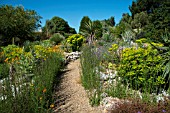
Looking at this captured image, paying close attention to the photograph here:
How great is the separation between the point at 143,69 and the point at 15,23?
16.4 meters

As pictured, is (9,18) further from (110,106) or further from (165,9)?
(110,106)

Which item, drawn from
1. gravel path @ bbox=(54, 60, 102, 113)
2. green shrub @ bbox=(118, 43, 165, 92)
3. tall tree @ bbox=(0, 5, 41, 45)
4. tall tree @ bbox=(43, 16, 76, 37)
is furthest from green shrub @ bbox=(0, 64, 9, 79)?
tall tree @ bbox=(43, 16, 76, 37)

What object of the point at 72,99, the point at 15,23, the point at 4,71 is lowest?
the point at 72,99

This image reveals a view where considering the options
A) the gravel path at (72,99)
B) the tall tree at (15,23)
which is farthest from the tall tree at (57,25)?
the gravel path at (72,99)

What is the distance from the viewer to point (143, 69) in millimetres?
4875

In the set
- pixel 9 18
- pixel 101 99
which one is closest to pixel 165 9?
pixel 101 99

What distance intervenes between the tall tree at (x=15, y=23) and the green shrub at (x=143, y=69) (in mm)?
15443

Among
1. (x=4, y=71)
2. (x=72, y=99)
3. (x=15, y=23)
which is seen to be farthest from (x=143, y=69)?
(x=15, y=23)

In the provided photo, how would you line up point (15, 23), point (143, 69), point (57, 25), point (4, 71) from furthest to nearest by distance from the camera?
point (57, 25) → point (15, 23) → point (4, 71) → point (143, 69)

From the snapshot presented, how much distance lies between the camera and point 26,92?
11.7 feet

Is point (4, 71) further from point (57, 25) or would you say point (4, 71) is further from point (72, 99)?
point (57, 25)

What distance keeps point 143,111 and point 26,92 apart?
6.61 feet

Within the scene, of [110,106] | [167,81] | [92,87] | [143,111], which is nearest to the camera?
[143,111]

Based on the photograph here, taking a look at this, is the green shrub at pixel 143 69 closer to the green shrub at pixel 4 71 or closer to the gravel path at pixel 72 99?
the gravel path at pixel 72 99
